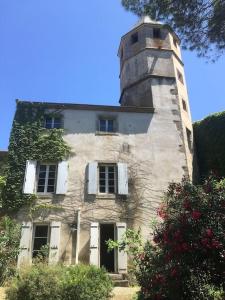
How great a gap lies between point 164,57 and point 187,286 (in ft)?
46.6

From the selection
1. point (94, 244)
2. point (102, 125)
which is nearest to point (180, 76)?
point (102, 125)

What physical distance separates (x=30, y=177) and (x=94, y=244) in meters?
3.76

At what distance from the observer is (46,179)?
13.2 metres

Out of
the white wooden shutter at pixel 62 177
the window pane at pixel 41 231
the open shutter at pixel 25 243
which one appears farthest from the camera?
the white wooden shutter at pixel 62 177

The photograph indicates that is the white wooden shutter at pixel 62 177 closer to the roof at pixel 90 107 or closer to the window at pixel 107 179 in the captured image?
the window at pixel 107 179

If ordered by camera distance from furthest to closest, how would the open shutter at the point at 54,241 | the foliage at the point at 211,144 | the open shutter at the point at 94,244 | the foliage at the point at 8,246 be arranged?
the foliage at the point at 211,144, the open shutter at the point at 94,244, the open shutter at the point at 54,241, the foliage at the point at 8,246

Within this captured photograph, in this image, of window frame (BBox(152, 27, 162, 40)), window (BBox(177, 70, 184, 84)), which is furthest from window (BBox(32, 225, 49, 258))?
window frame (BBox(152, 27, 162, 40))

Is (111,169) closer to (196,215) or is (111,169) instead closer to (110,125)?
(110,125)

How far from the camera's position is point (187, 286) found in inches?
227

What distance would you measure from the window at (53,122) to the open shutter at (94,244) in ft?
16.7

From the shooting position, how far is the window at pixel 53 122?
14.7m

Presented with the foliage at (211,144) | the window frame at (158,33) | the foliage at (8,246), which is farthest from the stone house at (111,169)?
the window frame at (158,33)

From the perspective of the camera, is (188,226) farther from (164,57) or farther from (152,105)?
(164,57)

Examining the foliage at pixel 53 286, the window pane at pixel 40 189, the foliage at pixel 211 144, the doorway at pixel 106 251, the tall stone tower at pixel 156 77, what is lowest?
the foliage at pixel 53 286
